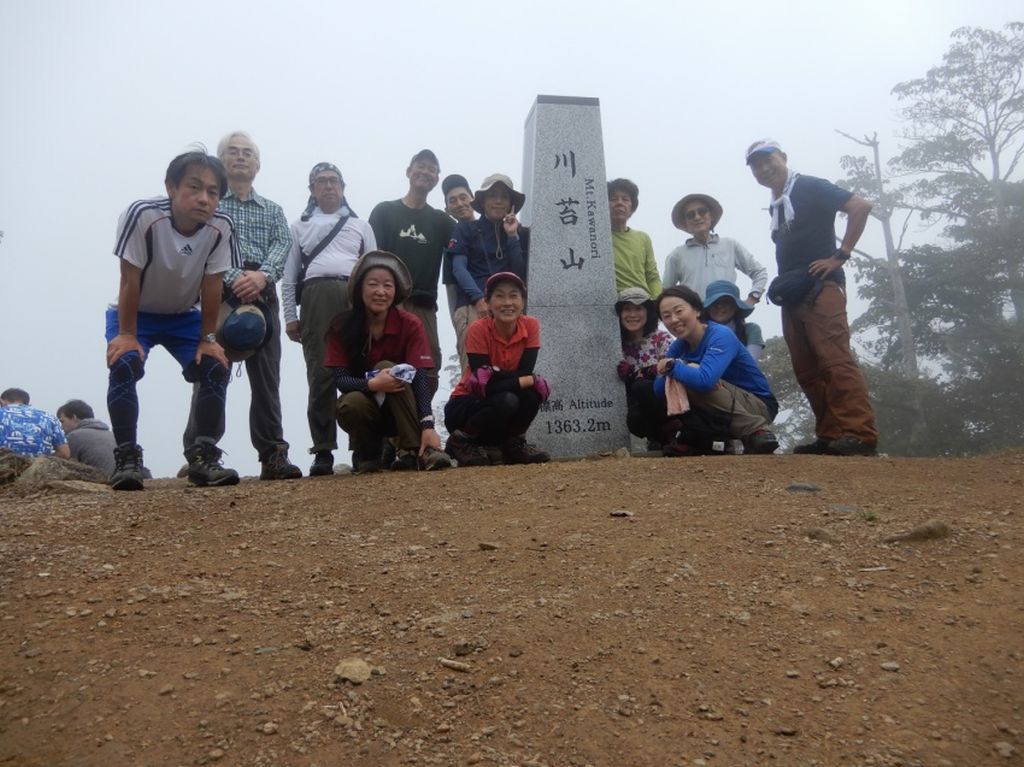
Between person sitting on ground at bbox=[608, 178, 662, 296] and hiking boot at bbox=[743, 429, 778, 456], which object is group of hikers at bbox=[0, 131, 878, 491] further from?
person sitting on ground at bbox=[608, 178, 662, 296]

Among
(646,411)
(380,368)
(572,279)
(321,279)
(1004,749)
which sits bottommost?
(1004,749)

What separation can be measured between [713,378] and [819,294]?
98 cm

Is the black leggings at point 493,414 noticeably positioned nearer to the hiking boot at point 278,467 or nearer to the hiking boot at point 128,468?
the hiking boot at point 278,467

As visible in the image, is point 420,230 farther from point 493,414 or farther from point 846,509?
point 846,509

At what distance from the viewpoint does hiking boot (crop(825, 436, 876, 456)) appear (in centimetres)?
489

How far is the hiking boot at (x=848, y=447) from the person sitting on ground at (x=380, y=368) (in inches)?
93.9

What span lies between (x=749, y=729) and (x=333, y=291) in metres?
4.07

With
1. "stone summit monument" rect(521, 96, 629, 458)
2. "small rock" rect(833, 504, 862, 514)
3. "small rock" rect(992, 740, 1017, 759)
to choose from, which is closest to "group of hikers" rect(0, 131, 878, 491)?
"stone summit monument" rect(521, 96, 629, 458)

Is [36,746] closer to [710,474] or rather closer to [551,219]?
[710,474]

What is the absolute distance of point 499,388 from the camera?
15.9 ft

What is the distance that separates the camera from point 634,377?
5.96 metres

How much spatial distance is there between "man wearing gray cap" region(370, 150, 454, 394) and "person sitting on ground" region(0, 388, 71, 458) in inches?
116

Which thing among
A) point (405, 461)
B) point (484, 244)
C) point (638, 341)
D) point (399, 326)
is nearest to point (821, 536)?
point (405, 461)

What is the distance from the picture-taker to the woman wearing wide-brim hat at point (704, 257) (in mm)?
6047
